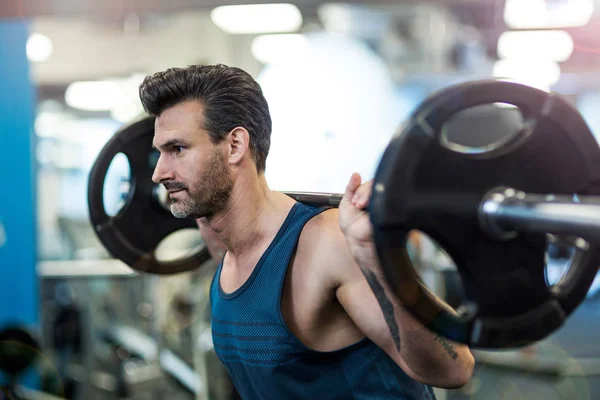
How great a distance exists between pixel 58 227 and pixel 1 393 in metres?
1.93

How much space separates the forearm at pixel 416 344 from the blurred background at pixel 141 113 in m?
2.23

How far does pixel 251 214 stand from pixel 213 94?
0.23 meters

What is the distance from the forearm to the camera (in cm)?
91

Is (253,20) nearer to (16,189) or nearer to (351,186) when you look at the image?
(16,189)

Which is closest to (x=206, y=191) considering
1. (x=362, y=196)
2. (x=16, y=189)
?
(x=362, y=196)

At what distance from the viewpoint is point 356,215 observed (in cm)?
89

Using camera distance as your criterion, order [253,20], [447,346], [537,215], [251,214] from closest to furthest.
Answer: [537,215]
[447,346]
[251,214]
[253,20]

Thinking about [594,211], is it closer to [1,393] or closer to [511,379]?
[1,393]

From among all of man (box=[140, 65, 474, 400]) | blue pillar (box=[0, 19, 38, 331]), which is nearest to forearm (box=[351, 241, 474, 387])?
man (box=[140, 65, 474, 400])

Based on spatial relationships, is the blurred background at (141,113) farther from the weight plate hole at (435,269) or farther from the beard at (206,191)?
the beard at (206,191)

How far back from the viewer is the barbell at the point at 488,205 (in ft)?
2.32

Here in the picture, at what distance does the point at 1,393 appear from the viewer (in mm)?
2652

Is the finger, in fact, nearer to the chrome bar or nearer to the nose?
the chrome bar

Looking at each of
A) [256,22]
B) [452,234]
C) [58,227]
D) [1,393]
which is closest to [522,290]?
[452,234]
